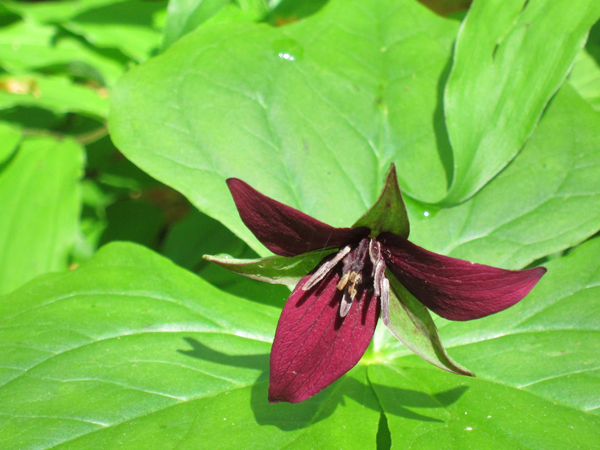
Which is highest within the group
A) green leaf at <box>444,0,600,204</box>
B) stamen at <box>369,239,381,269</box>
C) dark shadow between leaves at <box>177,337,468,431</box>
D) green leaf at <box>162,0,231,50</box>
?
green leaf at <box>444,0,600,204</box>

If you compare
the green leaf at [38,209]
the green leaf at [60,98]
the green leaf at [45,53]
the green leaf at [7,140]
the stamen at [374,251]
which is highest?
the stamen at [374,251]

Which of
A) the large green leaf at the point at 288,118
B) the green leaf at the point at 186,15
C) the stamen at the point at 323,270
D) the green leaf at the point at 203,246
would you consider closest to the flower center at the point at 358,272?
the stamen at the point at 323,270

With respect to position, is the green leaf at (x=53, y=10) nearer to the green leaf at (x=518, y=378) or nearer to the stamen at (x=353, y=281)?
the stamen at (x=353, y=281)

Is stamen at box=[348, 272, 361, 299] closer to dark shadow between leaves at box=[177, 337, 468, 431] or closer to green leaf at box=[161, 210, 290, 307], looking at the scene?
dark shadow between leaves at box=[177, 337, 468, 431]

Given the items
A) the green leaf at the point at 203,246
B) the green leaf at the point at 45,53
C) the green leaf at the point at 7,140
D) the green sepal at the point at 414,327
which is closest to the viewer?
the green sepal at the point at 414,327

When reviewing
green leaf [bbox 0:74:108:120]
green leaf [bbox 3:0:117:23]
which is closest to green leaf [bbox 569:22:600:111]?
green leaf [bbox 0:74:108:120]

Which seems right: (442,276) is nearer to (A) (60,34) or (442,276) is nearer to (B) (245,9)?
(B) (245,9)

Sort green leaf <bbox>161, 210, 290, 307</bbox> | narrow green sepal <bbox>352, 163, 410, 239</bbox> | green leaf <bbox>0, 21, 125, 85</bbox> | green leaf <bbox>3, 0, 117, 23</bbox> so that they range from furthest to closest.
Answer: green leaf <bbox>3, 0, 117, 23</bbox> → green leaf <bbox>0, 21, 125, 85</bbox> → green leaf <bbox>161, 210, 290, 307</bbox> → narrow green sepal <bbox>352, 163, 410, 239</bbox>
